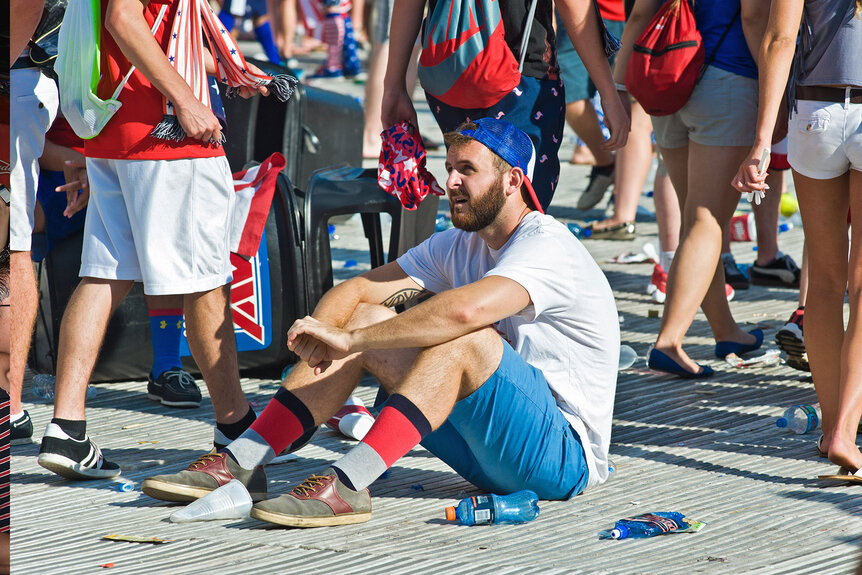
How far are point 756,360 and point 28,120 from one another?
2.88m

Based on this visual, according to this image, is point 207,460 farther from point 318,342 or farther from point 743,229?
point 743,229

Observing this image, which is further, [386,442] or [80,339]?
[80,339]

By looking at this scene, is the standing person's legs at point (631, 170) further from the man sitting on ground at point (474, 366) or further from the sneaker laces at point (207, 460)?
the sneaker laces at point (207, 460)

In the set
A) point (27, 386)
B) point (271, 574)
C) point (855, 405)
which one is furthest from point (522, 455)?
point (27, 386)

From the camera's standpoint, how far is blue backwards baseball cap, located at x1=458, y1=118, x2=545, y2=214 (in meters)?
3.38

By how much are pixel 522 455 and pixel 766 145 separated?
1.19 m

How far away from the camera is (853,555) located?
2742 mm

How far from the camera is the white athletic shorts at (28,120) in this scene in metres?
3.67

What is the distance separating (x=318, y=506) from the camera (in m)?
2.99

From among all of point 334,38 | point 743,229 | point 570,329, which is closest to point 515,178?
point 570,329

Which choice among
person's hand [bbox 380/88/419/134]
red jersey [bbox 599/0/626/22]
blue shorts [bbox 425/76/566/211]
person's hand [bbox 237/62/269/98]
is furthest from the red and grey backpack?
red jersey [bbox 599/0/626/22]

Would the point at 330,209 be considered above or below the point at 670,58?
below

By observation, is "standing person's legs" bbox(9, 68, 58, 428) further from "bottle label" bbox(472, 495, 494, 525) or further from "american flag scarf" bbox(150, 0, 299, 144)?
"bottle label" bbox(472, 495, 494, 525)

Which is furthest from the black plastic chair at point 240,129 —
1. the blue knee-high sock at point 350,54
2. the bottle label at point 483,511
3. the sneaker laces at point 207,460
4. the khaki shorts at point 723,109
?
the blue knee-high sock at point 350,54
